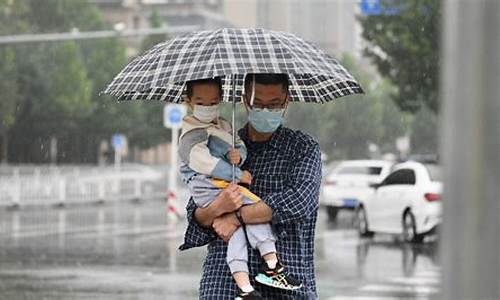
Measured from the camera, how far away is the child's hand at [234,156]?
446 cm

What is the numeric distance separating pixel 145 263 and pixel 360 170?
47.3 feet

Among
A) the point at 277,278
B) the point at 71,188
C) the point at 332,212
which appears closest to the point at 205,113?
the point at 277,278

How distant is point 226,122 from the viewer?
4.70 meters

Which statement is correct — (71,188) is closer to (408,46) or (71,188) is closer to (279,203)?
(408,46)

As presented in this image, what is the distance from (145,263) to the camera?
16.8 meters

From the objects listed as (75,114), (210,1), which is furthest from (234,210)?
(210,1)

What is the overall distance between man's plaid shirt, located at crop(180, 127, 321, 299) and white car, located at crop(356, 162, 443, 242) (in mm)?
15566

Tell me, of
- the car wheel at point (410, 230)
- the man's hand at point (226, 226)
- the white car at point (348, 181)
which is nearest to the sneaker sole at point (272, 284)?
the man's hand at point (226, 226)

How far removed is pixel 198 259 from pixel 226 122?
42.0ft

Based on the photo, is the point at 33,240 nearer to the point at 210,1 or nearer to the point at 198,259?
the point at 198,259

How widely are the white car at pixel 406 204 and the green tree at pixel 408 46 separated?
928 cm

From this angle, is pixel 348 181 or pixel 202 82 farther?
pixel 348 181

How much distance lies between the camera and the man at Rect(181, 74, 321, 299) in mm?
4434

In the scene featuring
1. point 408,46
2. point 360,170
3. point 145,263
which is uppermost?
point 408,46
